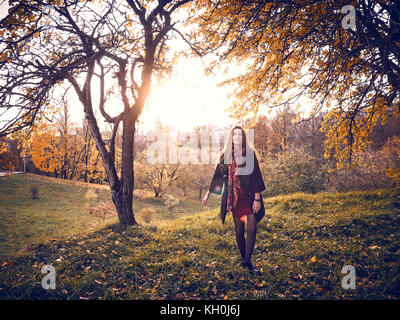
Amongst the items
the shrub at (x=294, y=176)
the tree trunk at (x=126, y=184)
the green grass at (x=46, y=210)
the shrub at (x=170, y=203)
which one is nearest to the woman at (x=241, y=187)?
the tree trunk at (x=126, y=184)

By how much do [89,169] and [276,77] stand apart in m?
28.7

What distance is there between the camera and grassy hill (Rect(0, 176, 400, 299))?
3326 millimetres

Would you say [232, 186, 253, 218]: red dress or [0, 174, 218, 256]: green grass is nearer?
[232, 186, 253, 218]: red dress

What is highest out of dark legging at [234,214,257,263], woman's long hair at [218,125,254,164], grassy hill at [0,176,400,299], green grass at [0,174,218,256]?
woman's long hair at [218,125,254,164]

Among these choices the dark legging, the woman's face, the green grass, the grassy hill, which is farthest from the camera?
the green grass

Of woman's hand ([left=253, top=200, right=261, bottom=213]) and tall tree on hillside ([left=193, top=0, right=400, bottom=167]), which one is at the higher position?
tall tree on hillside ([left=193, top=0, right=400, bottom=167])

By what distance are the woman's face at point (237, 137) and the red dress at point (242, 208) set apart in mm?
924

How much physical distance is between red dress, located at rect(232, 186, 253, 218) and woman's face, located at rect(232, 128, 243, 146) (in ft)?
3.03

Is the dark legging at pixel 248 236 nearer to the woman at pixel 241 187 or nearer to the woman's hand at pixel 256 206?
the woman at pixel 241 187

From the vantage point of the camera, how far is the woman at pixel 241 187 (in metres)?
3.65

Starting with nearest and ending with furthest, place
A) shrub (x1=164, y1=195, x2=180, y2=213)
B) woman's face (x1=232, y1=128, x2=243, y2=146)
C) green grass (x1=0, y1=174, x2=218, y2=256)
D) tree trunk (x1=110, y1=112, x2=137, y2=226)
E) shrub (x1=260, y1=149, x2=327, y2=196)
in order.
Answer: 1. woman's face (x1=232, y1=128, x2=243, y2=146)
2. tree trunk (x1=110, y1=112, x2=137, y2=226)
3. shrub (x1=260, y1=149, x2=327, y2=196)
4. green grass (x1=0, y1=174, x2=218, y2=256)
5. shrub (x1=164, y1=195, x2=180, y2=213)

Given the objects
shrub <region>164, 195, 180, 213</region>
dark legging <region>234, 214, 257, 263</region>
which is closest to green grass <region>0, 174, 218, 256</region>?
shrub <region>164, 195, 180, 213</region>

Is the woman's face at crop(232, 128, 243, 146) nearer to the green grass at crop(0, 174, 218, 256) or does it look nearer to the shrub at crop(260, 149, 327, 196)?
the green grass at crop(0, 174, 218, 256)
